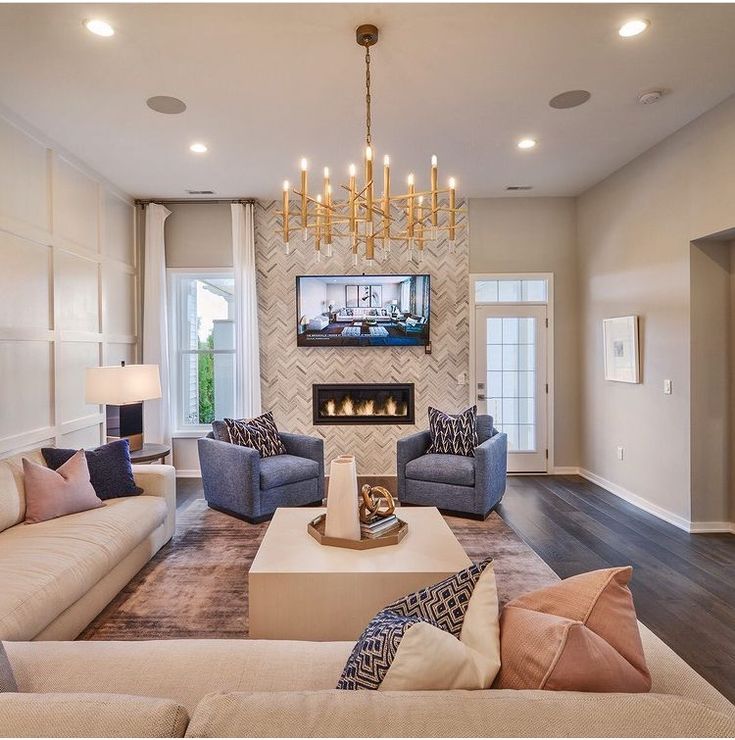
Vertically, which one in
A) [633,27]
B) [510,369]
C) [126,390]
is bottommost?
[126,390]

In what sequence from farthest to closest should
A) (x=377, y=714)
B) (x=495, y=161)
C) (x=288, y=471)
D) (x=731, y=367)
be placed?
(x=495, y=161) → (x=288, y=471) → (x=731, y=367) → (x=377, y=714)

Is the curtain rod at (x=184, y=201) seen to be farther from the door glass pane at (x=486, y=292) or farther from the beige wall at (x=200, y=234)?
the door glass pane at (x=486, y=292)

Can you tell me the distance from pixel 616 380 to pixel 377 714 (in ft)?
14.7

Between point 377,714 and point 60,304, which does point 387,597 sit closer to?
point 377,714

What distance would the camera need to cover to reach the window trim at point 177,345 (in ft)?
17.8

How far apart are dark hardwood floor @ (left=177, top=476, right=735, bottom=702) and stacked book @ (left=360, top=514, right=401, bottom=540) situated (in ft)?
3.88

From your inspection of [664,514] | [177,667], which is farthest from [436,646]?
[664,514]

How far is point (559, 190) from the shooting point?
517 cm

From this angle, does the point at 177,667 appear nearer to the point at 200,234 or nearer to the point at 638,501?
the point at 638,501

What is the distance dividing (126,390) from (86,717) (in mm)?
3202

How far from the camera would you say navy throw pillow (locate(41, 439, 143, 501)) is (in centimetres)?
302

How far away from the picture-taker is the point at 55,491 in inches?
107

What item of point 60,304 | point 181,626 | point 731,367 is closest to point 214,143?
point 60,304

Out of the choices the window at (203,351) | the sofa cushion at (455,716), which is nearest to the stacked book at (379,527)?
the sofa cushion at (455,716)
